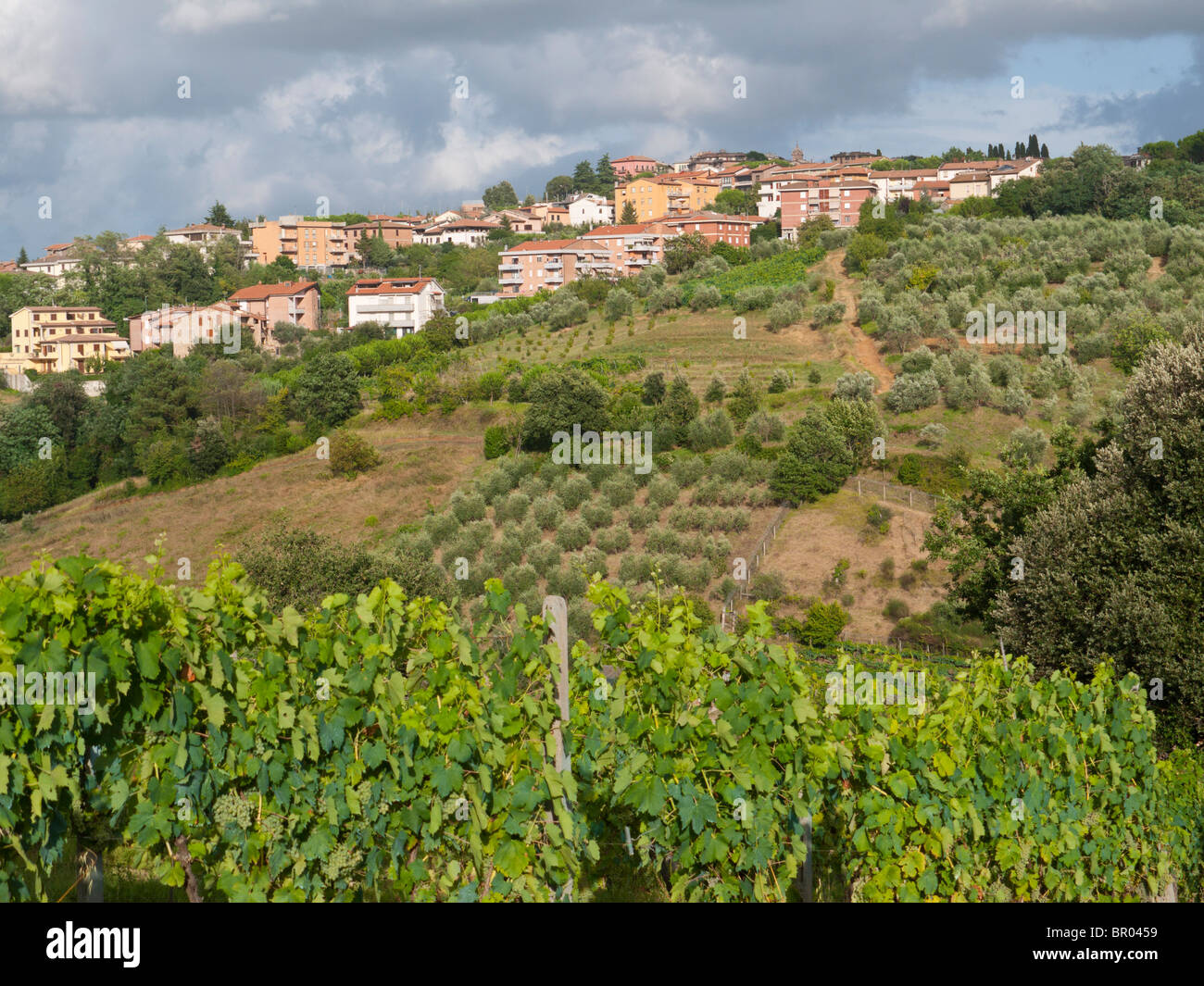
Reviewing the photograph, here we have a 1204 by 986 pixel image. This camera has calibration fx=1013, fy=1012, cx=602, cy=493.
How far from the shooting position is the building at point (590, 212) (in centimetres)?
12462

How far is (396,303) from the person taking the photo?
79.7 meters

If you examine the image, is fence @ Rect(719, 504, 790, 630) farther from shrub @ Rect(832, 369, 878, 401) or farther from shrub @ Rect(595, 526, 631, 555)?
shrub @ Rect(832, 369, 878, 401)

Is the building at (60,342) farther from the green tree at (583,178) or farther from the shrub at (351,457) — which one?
the green tree at (583,178)

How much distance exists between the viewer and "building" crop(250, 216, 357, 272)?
11525 cm

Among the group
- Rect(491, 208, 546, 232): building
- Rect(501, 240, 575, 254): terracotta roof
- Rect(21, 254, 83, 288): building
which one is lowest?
Rect(501, 240, 575, 254): terracotta roof

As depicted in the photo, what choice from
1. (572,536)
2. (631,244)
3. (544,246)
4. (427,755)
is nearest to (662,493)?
(572,536)

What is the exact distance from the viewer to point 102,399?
2457 inches

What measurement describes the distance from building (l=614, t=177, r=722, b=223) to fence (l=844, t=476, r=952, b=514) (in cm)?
8563

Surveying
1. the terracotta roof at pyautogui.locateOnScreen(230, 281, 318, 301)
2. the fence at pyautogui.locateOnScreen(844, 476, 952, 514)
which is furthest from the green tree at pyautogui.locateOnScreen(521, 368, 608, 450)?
the terracotta roof at pyautogui.locateOnScreen(230, 281, 318, 301)

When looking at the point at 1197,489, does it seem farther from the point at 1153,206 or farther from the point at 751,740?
the point at 1153,206

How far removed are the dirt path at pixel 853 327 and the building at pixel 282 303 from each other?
42871 millimetres

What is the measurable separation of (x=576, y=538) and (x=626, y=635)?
91.2ft

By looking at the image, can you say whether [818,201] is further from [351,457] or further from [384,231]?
[351,457]

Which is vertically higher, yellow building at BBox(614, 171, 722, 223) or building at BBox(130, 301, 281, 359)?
yellow building at BBox(614, 171, 722, 223)
